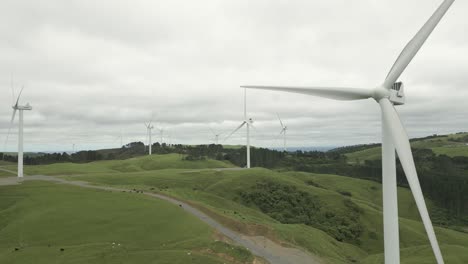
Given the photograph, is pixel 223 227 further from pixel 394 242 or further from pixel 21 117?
pixel 21 117

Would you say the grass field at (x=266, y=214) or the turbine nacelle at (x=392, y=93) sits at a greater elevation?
the turbine nacelle at (x=392, y=93)

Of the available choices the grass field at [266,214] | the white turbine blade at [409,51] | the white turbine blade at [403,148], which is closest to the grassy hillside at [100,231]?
the grass field at [266,214]

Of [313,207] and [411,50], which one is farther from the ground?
[411,50]

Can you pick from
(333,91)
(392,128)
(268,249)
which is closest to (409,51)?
(333,91)

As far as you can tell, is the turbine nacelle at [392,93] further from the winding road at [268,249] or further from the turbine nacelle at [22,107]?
the turbine nacelle at [22,107]

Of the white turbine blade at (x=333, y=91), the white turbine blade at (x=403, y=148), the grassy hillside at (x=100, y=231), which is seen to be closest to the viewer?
the white turbine blade at (x=403, y=148)

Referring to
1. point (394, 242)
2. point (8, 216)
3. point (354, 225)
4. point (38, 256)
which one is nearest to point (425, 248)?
point (354, 225)
